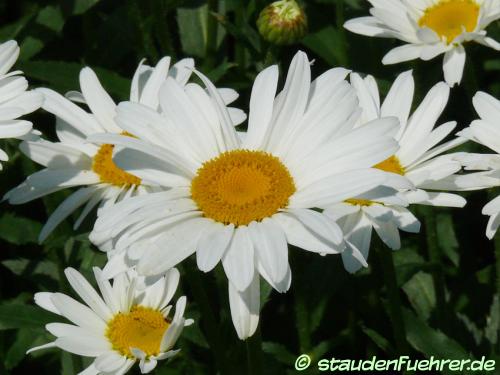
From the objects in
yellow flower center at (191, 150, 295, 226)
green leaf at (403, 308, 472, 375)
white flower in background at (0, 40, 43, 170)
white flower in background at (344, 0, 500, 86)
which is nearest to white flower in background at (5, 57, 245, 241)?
white flower in background at (0, 40, 43, 170)

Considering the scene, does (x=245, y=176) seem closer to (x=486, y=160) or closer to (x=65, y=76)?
(x=486, y=160)

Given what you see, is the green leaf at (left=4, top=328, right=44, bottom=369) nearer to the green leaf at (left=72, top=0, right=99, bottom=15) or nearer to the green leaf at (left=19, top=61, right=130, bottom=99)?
the green leaf at (left=19, top=61, right=130, bottom=99)

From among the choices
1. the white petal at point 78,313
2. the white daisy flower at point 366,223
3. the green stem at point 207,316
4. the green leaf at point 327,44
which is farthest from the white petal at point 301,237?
the green leaf at point 327,44

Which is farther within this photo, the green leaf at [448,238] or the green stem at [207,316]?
the green leaf at [448,238]

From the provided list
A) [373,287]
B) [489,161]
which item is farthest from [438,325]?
[489,161]

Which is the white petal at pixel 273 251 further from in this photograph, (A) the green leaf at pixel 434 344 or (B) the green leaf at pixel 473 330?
(B) the green leaf at pixel 473 330

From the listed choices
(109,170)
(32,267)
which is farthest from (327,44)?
(32,267)
